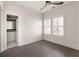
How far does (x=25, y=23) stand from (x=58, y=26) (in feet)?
7.30

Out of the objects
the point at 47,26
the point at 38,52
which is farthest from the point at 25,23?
the point at 38,52

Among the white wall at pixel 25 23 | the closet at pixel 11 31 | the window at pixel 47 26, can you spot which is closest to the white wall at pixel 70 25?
the window at pixel 47 26

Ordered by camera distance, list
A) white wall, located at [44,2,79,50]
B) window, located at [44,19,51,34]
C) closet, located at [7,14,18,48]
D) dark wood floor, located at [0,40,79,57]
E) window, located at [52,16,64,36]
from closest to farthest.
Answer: dark wood floor, located at [0,40,79,57]
white wall, located at [44,2,79,50]
closet, located at [7,14,18,48]
window, located at [52,16,64,36]
window, located at [44,19,51,34]

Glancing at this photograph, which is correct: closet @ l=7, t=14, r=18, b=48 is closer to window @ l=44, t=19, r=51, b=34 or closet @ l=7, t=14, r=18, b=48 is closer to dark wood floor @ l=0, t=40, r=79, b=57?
dark wood floor @ l=0, t=40, r=79, b=57

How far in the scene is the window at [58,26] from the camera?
4531mm

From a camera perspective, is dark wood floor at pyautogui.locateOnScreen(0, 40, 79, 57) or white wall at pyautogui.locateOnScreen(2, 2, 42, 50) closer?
dark wood floor at pyautogui.locateOnScreen(0, 40, 79, 57)

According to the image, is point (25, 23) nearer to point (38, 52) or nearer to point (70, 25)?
point (38, 52)

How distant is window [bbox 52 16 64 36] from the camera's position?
14.9 feet

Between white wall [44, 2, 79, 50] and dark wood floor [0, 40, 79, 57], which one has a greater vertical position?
white wall [44, 2, 79, 50]

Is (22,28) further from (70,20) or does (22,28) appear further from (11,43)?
(70,20)

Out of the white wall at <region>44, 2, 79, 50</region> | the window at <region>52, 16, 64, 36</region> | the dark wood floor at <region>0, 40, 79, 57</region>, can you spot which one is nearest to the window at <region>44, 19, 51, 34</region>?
the window at <region>52, 16, 64, 36</region>

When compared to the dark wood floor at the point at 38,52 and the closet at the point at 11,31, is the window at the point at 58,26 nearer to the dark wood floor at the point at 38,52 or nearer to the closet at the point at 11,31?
the dark wood floor at the point at 38,52

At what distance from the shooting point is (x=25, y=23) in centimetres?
456

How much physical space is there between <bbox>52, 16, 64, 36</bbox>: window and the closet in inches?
106
